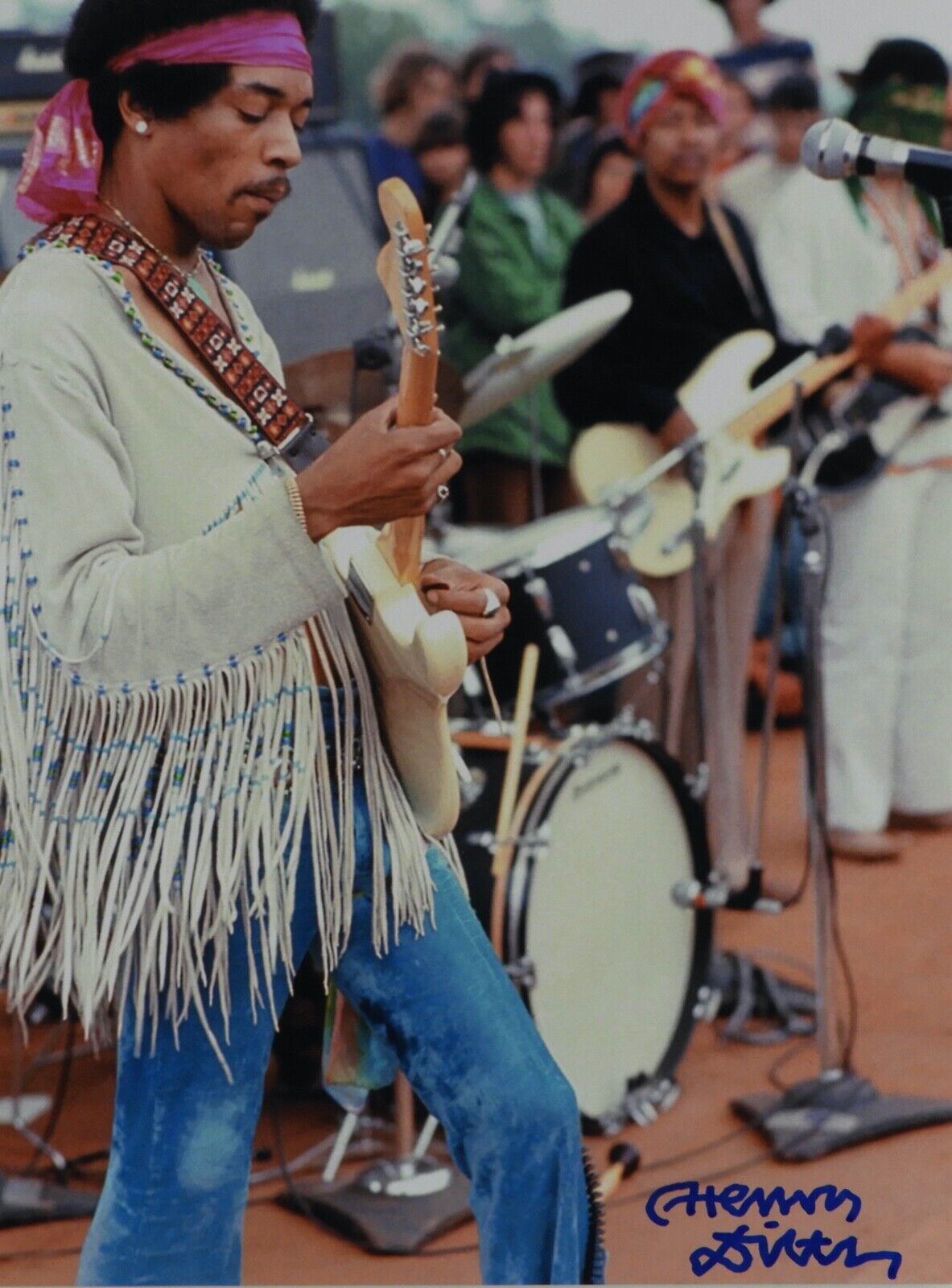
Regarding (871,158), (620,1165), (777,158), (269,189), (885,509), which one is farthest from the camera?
(777,158)

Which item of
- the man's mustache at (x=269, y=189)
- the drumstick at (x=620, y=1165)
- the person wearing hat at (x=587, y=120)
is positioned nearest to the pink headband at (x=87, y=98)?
the man's mustache at (x=269, y=189)

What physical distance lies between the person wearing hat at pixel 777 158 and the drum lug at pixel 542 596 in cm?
352

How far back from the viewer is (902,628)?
5.47 metres

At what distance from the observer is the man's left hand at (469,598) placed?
198cm

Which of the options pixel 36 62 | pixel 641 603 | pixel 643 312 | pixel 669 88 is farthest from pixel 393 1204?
pixel 36 62

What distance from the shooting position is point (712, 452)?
185 inches

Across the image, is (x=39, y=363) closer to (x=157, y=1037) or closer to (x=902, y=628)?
(x=157, y=1037)

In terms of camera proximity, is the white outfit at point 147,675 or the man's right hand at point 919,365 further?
the man's right hand at point 919,365

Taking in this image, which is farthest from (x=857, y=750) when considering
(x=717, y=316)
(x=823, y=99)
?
(x=823, y=99)

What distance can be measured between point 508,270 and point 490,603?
14.2 ft

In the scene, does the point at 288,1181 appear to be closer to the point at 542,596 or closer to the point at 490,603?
the point at 542,596

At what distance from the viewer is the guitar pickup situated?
1.99m

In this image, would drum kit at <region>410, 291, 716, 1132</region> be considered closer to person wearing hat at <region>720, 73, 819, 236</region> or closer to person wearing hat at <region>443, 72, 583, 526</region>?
person wearing hat at <region>443, 72, 583, 526</region>
